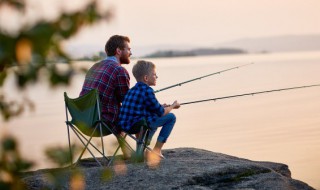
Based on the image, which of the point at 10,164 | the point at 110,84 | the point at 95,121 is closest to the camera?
the point at 10,164

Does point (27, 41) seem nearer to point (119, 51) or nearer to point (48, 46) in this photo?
point (48, 46)

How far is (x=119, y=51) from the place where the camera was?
607 centimetres

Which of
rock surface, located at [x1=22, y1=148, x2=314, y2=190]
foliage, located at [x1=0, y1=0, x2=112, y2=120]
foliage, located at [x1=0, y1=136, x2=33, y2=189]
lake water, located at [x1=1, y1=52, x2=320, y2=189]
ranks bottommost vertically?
lake water, located at [x1=1, y1=52, x2=320, y2=189]

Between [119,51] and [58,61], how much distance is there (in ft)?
16.0

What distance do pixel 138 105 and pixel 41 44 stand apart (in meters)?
4.64

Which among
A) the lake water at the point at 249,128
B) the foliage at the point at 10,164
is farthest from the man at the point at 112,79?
the foliage at the point at 10,164

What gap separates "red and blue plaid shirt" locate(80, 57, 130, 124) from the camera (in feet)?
19.6

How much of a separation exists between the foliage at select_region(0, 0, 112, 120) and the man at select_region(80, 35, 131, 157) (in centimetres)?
469

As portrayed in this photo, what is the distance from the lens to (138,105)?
5734 millimetres

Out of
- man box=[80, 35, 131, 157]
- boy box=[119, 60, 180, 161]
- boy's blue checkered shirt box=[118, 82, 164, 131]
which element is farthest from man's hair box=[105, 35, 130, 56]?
boy's blue checkered shirt box=[118, 82, 164, 131]

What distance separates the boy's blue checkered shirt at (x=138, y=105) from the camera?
5.73 m

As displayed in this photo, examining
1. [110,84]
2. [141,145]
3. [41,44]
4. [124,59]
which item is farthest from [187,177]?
[41,44]

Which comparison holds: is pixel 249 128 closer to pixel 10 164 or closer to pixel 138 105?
pixel 138 105

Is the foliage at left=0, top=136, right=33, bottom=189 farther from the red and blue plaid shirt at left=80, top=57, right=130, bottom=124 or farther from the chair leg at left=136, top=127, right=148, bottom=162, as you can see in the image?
the red and blue plaid shirt at left=80, top=57, right=130, bottom=124
